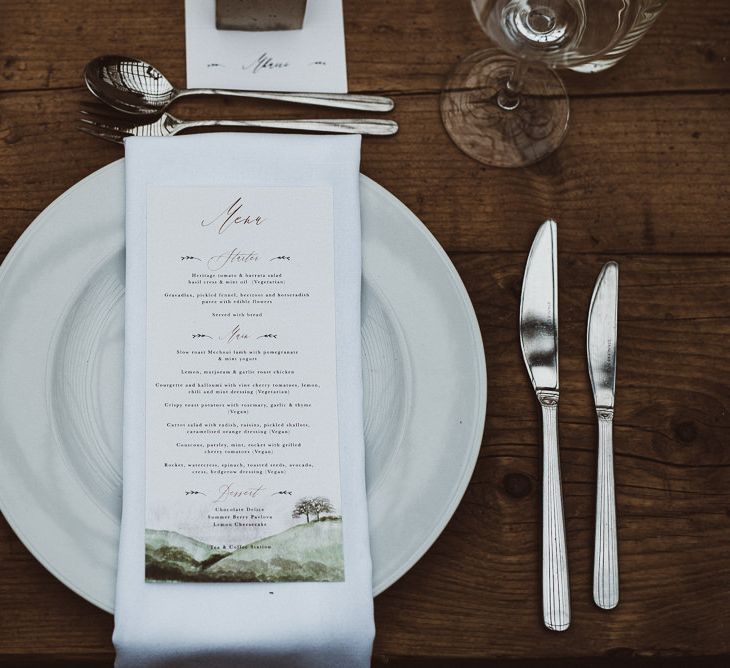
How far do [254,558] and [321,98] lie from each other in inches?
13.2

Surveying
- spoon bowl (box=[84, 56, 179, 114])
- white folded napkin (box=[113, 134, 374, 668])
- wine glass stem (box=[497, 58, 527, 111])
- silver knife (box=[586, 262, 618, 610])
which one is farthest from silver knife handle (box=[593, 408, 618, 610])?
spoon bowl (box=[84, 56, 179, 114])

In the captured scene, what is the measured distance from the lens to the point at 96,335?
49 cm

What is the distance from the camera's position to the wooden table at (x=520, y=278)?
1.58 ft

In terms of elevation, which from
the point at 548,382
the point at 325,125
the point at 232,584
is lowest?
the point at 232,584

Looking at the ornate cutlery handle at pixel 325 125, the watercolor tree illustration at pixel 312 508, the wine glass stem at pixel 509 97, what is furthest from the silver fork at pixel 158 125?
the watercolor tree illustration at pixel 312 508

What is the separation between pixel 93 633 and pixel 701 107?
59 centimetres

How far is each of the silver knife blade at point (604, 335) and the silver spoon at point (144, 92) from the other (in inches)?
8.6

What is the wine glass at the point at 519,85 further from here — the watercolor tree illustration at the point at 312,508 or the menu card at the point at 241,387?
the watercolor tree illustration at the point at 312,508

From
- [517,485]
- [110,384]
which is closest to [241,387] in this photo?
[110,384]

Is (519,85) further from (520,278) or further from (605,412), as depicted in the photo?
(605,412)

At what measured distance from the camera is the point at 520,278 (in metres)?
0.54

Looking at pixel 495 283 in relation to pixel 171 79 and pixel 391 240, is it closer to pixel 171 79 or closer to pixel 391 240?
pixel 391 240

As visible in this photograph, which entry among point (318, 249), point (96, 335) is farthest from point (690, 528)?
point (96, 335)

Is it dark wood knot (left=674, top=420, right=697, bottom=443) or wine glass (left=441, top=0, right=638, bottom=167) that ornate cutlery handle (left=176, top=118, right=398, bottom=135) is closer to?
wine glass (left=441, top=0, right=638, bottom=167)
